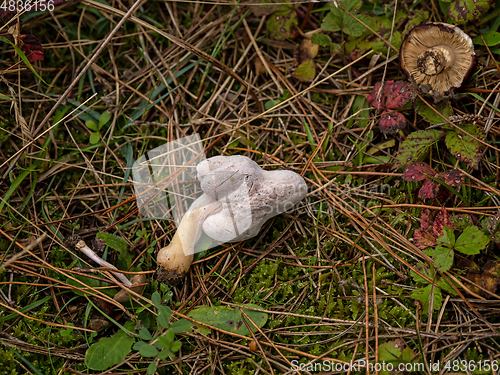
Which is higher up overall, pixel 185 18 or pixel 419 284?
pixel 185 18

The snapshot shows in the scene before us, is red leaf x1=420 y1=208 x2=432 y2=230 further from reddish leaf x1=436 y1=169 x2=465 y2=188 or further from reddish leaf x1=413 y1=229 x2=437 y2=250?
reddish leaf x1=436 y1=169 x2=465 y2=188

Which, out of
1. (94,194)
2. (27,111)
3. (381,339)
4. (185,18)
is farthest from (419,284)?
(27,111)

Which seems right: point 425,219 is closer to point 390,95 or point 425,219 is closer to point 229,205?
point 390,95

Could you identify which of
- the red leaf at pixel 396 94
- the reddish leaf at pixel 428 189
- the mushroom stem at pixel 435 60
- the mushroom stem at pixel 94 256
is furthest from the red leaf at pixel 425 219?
the mushroom stem at pixel 94 256

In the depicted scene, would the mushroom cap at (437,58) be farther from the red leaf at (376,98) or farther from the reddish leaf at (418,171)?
the reddish leaf at (418,171)

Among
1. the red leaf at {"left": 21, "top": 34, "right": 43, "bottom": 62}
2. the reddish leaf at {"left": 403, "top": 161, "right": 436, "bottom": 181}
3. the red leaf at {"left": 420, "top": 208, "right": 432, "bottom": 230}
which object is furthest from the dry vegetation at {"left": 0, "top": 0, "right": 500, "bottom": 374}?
the red leaf at {"left": 21, "top": 34, "right": 43, "bottom": 62}

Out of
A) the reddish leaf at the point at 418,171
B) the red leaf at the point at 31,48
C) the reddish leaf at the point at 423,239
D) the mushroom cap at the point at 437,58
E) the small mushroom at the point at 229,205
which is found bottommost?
the reddish leaf at the point at 423,239

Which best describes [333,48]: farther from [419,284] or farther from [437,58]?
[419,284]

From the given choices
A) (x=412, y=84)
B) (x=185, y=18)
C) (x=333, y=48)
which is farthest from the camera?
(x=185, y=18)
